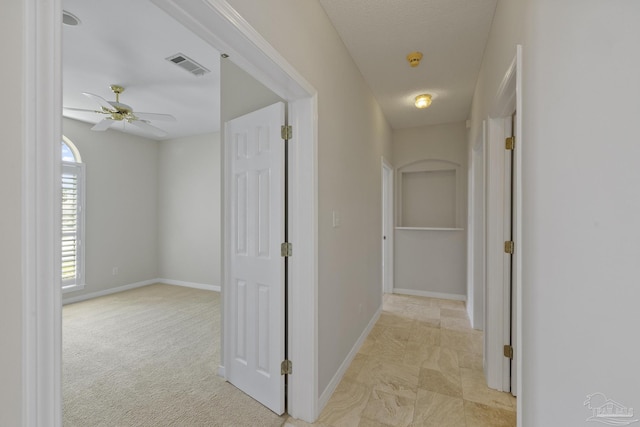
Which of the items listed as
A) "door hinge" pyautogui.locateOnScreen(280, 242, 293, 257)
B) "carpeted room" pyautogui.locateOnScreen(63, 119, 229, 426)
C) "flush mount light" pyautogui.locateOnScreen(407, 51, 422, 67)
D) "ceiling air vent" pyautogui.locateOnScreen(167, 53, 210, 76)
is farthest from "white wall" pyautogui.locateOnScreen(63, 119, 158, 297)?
"flush mount light" pyautogui.locateOnScreen(407, 51, 422, 67)

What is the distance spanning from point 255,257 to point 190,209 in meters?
3.90

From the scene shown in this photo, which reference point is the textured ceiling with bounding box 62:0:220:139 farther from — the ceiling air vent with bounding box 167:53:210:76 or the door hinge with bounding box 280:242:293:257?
the door hinge with bounding box 280:242:293:257

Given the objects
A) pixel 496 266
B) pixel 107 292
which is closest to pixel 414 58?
pixel 496 266

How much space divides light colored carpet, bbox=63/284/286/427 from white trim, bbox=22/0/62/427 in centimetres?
154

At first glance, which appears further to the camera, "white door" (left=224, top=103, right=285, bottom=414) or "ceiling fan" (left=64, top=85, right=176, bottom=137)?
"ceiling fan" (left=64, top=85, right=176, bottom=137)

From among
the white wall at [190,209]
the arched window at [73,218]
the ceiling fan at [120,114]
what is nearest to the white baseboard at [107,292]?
the arched window at [73,218]

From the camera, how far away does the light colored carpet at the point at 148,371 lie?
1.85 metres

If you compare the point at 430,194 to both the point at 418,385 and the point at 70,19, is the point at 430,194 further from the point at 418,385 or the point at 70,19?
the point at 70,19

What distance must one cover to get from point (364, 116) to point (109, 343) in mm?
3595

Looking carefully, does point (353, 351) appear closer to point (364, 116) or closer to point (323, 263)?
point (323, 263)

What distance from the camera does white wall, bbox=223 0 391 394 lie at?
154 centimetres

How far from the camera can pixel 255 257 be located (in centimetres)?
197
